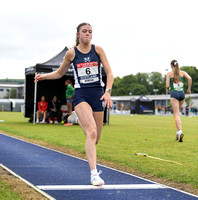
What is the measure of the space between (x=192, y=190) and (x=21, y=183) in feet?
7.30

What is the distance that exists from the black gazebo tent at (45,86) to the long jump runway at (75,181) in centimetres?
1179

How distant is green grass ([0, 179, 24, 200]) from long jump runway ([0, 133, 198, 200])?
13.5 inches

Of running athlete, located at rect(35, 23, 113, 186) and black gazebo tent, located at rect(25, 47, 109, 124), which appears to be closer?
running athlete, located at rect(35, 23, 113, 186)

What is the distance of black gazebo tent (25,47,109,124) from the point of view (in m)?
19.2

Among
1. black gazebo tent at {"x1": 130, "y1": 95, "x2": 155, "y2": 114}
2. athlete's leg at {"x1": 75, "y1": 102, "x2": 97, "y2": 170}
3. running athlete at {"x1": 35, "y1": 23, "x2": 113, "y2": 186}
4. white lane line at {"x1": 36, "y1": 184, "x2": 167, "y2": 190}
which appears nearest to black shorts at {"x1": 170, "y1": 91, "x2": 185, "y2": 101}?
running athlete at {"x1": 35, "y1": 23, "x2": 113, "y2": 186}

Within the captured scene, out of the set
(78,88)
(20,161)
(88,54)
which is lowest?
(20,161)

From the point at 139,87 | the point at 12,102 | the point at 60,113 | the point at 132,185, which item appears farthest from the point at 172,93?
the point at 139,87

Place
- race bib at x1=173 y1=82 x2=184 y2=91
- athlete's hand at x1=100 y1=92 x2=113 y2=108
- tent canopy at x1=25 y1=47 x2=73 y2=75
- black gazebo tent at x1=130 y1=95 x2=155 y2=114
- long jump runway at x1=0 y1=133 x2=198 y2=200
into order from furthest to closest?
black gazebo tent at x1=130 y1=95 x2=155 y2=114 < tent canopy at x1=25 y1=47 x2=73 y2=75 < race bib at x1=173 y1=82 x2=184 y2=91 < athlete's hand at x1=100 y1=92 x2=113 y2=108 < long jump runway at x1=0 y1=133 x2=198 y2=200

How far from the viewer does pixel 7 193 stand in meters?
4.43

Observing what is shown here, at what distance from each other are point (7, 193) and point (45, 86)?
18099 millimetres

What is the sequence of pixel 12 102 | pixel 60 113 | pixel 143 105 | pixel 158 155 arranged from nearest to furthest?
1. pixel 158 155
2. pixel 60 113
3. pixel 143 105
4. pixel 12 102

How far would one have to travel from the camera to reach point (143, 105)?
56281 millimetres

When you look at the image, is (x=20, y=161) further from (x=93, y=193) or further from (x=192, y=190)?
(x=192, y=190)

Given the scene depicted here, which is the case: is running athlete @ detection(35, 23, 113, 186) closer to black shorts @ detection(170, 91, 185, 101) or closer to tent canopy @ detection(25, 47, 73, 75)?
black shorts @ detection(170, 91, 185, 101)
